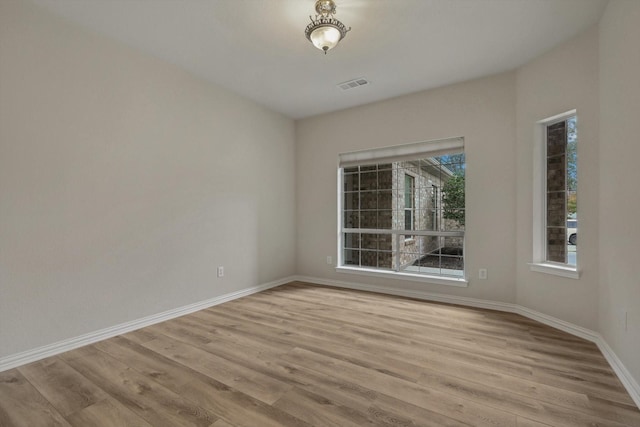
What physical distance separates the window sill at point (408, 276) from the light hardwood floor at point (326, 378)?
0.66 metres

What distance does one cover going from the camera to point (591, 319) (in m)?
2.63

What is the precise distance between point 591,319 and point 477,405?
5.78 feet

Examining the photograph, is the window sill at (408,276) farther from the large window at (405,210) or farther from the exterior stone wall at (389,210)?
the exterior stone wall at (389,210)

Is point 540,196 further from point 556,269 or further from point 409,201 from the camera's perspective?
point 409,201

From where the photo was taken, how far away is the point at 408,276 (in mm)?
4055

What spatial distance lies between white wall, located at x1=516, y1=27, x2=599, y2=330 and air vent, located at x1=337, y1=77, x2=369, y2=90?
174 centimetres

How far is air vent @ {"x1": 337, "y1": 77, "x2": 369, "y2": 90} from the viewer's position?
361cm

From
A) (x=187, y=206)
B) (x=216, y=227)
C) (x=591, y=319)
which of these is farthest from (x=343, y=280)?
(x=591, y=319)

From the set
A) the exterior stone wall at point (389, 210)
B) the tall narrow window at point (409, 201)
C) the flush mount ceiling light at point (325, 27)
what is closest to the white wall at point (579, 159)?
the exterior stone wall at point (389, 210)

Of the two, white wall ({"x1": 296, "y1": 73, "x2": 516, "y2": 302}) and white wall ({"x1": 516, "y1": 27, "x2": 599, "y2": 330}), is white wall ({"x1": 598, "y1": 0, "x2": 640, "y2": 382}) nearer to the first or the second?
white wall ({"x1": 516, "y1": 27, "x2": 599, "y2": 330})

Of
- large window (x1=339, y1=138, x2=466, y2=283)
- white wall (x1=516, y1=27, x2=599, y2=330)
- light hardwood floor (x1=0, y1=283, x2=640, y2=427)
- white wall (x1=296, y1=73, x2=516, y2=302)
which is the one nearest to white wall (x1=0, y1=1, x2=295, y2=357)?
light hardwood floor (x1=0, y1=283, x2=640, y2=427)

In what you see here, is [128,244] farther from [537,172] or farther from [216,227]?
[537,172]

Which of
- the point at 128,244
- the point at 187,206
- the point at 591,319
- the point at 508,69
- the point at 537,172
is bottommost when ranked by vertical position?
the point at 591,319

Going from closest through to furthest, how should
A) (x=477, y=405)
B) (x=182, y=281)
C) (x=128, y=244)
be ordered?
1. (x=477, y=405)
2. (x=128, y=244)
3. (x=182, y=281)
